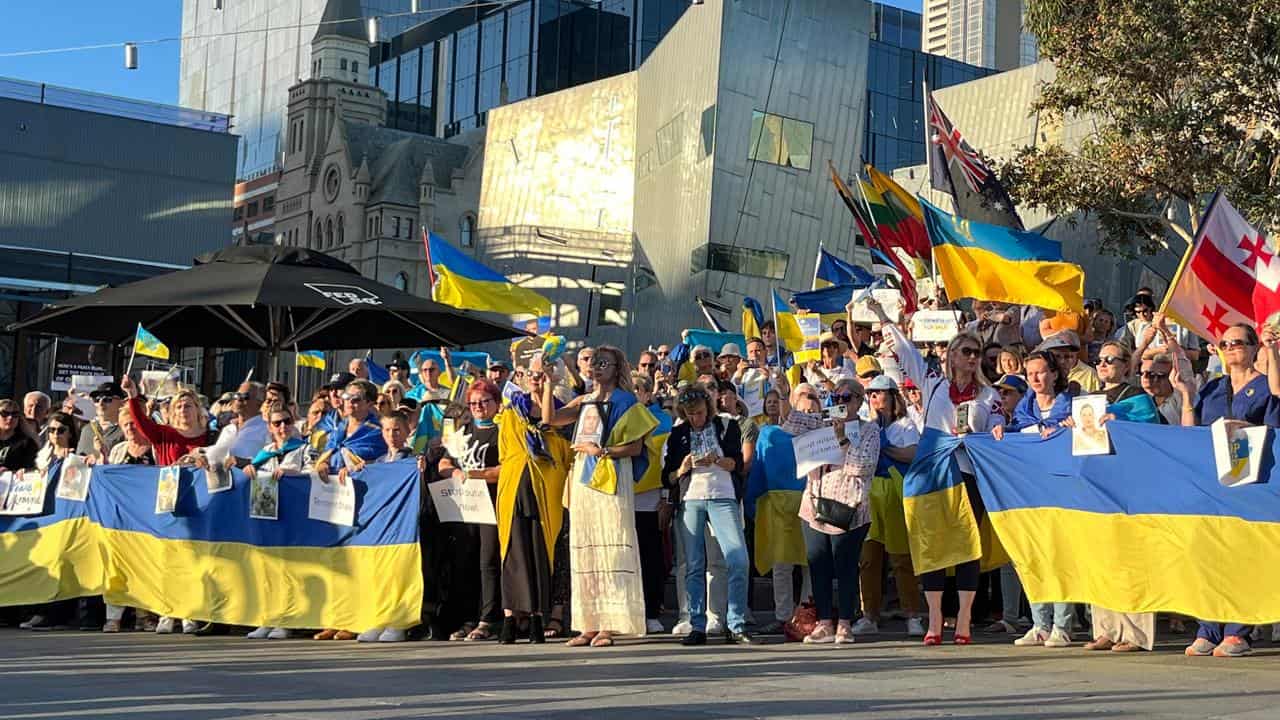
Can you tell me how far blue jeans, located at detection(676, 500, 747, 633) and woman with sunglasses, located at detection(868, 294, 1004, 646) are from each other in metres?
1.24

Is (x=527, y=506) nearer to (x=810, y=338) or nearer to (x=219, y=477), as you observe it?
(x=219, y=477)

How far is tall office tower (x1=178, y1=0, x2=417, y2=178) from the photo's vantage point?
119 metres

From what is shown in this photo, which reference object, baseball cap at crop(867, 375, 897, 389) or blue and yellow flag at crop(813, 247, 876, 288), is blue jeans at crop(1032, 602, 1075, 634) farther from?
blue and yellow flag at crop(813, 247, 876, 288)

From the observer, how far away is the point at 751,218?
45719 millimetres

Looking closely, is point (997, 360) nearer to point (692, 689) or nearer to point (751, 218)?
point (692, 689)

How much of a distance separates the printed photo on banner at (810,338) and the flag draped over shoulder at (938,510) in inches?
191

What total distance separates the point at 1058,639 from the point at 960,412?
5.36 ft

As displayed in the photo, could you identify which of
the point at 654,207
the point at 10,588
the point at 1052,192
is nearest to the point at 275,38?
the point at 654,207

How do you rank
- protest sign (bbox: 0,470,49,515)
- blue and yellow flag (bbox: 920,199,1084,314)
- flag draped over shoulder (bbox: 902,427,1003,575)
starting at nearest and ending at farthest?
flag draped over shoulder (bbox: 902,427,1003,575)
protest sign (bbox: 0,470,49,515)
blue and yellow flag (bbox: 920,199,1084,314)

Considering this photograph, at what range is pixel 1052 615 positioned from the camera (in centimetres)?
1059

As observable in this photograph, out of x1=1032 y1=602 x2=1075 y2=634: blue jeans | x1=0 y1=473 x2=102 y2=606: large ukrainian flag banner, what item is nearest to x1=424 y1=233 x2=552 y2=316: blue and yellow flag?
x1=0 y1=473 x2=102 y2=606: large ukrainian flag banner

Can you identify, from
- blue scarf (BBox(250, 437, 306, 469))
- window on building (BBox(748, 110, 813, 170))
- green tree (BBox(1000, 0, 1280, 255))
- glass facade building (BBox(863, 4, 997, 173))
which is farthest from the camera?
glass facade building (BBox(863, 4, 997, 173))

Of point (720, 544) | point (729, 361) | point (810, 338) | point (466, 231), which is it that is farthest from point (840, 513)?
point (466, 231)

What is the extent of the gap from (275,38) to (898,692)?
12027cm
